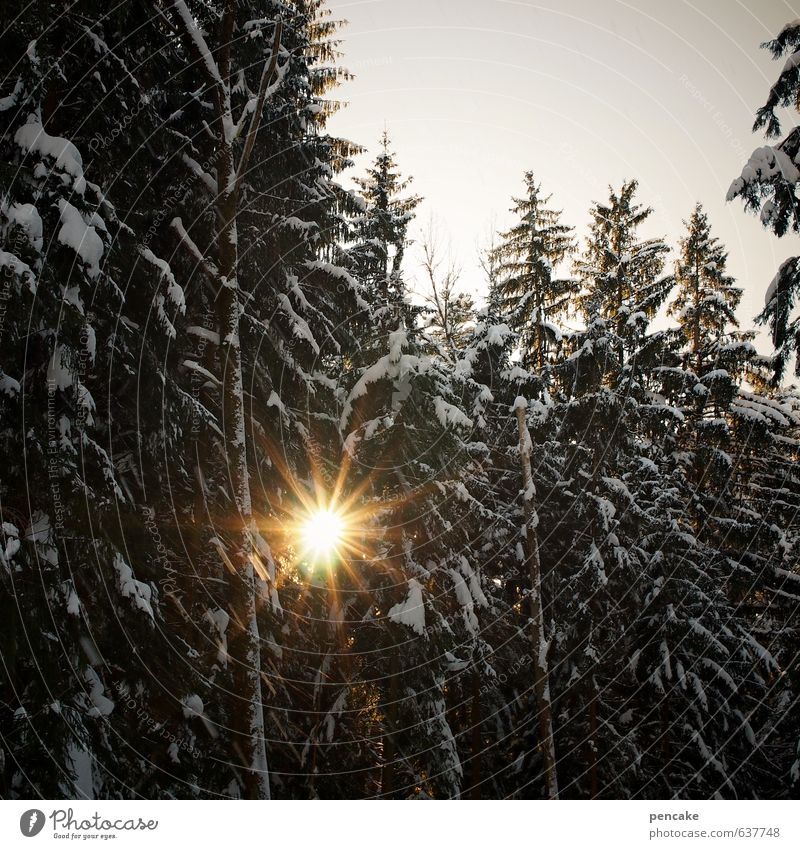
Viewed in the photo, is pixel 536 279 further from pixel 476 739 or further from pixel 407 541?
pixel 476 739

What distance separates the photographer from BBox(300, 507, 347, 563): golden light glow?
8992 millimetres

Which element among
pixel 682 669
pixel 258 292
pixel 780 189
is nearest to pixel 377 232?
pixel 258 292

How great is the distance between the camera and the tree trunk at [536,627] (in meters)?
11.2

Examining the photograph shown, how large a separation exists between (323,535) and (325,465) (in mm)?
1346

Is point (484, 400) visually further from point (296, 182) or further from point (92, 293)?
point (92, 293)

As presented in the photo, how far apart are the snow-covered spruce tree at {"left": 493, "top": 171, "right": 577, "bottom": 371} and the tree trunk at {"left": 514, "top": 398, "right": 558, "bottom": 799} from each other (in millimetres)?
1996

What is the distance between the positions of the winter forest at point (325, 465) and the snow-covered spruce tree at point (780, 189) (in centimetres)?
5

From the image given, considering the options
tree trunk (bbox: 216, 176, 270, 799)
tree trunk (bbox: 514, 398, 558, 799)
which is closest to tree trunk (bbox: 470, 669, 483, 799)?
tree trunk (bbox: 514, 398, 558, 799)

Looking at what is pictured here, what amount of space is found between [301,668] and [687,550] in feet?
33.7

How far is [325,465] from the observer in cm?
945

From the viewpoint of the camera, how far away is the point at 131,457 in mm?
6180
